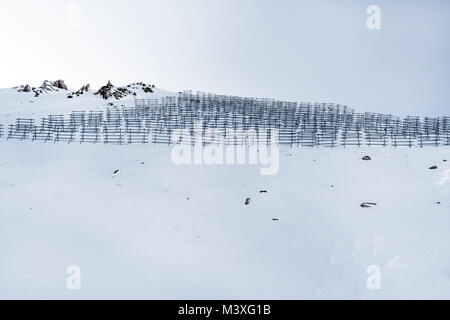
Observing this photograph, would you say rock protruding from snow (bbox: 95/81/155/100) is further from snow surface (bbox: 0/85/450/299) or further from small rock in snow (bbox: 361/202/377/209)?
small rock in snow (bbox: 361/202/377/209)

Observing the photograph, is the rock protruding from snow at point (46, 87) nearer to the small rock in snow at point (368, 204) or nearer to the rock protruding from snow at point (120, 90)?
the rock protruding from snow at point (120, 90)

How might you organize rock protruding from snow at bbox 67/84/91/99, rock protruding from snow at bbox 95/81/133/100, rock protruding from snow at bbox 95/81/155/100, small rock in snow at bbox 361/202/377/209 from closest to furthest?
small rock in snow at bbox 361/202/377/209, rock protruding from snow at bbox 67/84/91/99, rock protruding from snow at bbox 95/81/133/100, rock protruding from snow at bbox 95/81/155/100

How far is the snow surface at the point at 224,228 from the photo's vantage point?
11945 millimetres

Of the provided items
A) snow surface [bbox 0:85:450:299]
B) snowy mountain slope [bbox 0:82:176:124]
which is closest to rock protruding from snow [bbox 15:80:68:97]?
snowy mountain slope [bbox 0:82:176:124]

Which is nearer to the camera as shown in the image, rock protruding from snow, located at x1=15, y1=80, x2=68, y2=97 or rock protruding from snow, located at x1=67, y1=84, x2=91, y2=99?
rock protruding from snow, located at x1=67, y1=84, x2=91, y2=99

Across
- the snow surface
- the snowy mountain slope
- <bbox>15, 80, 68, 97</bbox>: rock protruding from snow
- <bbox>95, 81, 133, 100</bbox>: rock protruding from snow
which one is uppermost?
<bbox>15, 80, 68, 97</bbox>: rock protruding from snow

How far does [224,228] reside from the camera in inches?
631

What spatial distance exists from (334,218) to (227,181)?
22.4ft

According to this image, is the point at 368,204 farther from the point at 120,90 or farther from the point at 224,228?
the point at 120,90

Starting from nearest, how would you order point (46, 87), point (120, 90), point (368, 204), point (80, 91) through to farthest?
1. point (368, 204)
2. point (80, 91)
3. point (46, 87)
4. point (120, 90)

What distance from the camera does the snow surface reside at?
470 inches

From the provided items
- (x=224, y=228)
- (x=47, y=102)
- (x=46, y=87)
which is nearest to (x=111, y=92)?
(x=47, y=102)

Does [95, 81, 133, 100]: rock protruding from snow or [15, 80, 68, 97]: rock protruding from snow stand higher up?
[15, 80, 68, 97]: rock protruding from snow

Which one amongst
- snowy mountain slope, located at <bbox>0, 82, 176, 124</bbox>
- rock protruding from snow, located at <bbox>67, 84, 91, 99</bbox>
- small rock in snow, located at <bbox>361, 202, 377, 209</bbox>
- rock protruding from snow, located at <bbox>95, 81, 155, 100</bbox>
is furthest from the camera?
rock protruding from snow, located at <bbox>95, 81, 155, 100</bbox>
